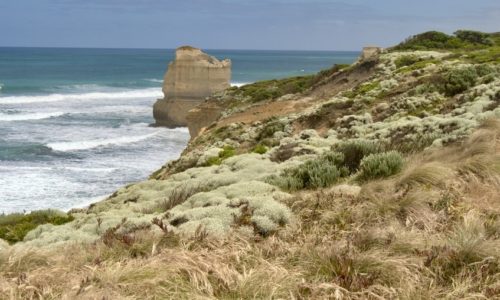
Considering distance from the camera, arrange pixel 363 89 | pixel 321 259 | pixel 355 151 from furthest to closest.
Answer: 1. pixel 363 89
2. pixel 355 151
3. pixel 321 259

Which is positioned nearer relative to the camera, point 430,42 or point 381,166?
→ point 381,166

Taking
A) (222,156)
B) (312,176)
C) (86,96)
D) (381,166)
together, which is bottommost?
(86,96)

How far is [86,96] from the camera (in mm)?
90250

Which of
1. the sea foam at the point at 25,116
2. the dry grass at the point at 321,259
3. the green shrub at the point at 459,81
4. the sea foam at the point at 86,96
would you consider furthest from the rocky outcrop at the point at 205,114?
the sea foam at the point at 86,96

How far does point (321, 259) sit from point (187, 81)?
6060 cm

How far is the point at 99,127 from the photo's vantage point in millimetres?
59156

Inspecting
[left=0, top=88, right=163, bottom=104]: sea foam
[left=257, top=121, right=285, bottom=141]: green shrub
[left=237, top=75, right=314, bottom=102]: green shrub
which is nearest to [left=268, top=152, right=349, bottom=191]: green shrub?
[left=257, top=121, right=285, bottom=141]: green shrub

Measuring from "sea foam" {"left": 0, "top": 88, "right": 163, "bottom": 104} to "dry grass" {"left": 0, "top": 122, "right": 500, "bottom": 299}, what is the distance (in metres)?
79.1

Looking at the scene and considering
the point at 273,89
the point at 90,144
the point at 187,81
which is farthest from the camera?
the point at 187,81

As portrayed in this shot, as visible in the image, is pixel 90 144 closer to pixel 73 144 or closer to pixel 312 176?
pixel 73 144

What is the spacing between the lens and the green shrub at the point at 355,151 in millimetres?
11438

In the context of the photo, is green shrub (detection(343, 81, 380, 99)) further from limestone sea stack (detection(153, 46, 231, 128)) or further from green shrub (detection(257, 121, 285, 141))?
limestone sea stack (detection(153, 46, 231, 128))

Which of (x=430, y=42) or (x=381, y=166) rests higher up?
(x=430, y=42)

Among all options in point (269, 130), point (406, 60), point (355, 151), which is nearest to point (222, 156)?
point (269, 130)
